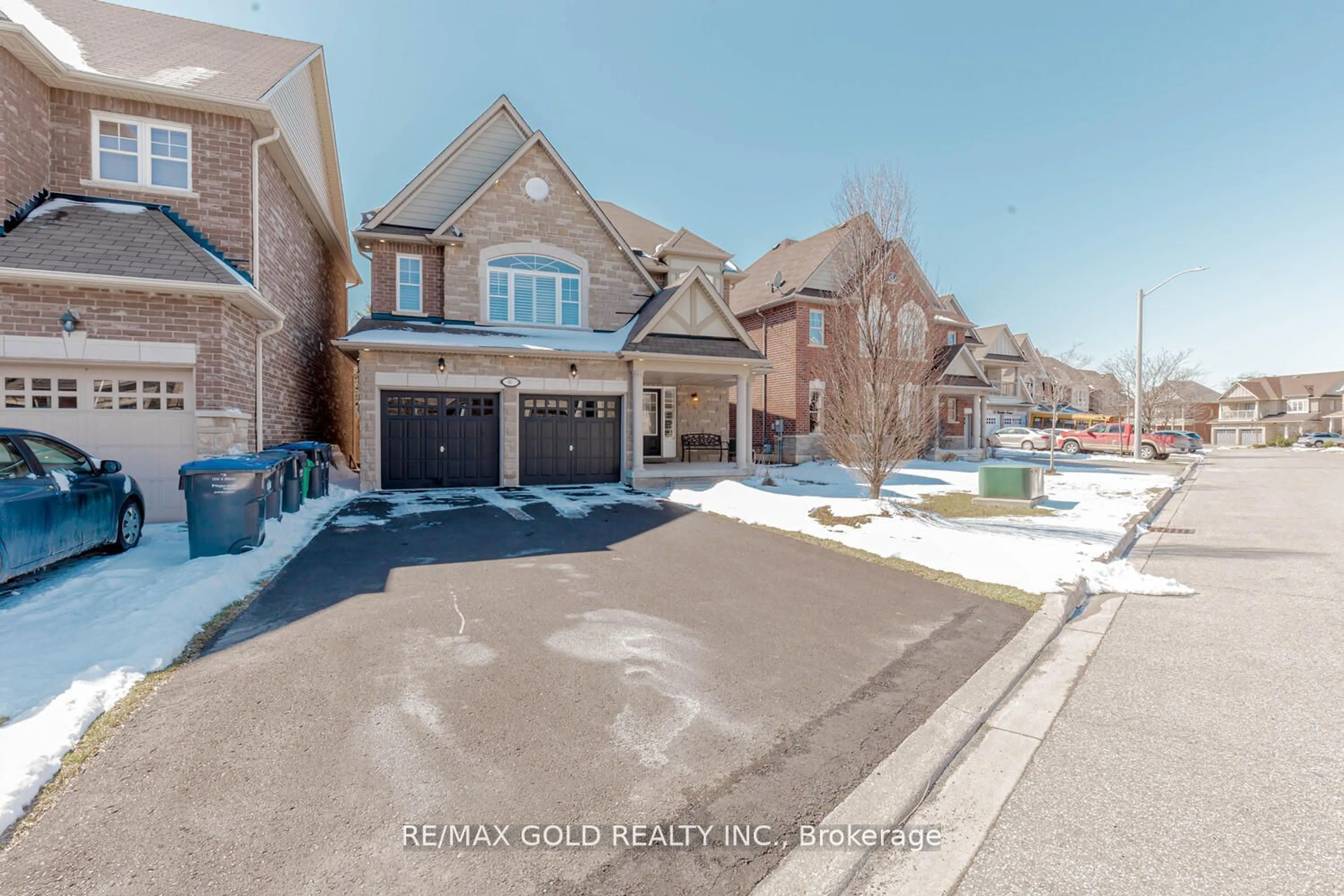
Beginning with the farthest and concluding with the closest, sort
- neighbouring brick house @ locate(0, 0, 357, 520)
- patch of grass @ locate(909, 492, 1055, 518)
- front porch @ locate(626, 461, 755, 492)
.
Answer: front porch @ locate(626, 461, 755, 492)
patch of grass @ locate(909, 492, 1055, 518)
neighbouring brick house @ locate(0, 0, 357, 520)

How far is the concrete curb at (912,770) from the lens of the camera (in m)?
2.40

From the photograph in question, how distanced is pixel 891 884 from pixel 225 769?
3247mm

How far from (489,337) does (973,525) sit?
11.9m

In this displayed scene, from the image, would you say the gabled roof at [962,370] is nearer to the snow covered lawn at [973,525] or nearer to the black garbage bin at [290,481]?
the snow covered lawn at [973,525]

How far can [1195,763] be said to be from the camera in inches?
126

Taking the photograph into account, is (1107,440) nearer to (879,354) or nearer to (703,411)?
(703,411)

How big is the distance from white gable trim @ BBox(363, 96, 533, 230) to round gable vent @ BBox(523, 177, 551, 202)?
3.67 feet

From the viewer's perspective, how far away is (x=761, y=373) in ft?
59.3

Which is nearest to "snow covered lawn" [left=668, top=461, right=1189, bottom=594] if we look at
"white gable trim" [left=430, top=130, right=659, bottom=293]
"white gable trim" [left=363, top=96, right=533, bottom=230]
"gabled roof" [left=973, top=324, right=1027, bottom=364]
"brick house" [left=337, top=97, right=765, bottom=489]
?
"brick house" [left=337, top=97, right=765, bottom=489]

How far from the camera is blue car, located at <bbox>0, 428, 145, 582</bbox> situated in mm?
5582

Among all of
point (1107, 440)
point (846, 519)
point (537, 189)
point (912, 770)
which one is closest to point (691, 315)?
point (537, 189)

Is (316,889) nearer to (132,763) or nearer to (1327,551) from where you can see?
(132,763)

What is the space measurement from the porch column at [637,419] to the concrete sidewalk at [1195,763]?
37.2 ft

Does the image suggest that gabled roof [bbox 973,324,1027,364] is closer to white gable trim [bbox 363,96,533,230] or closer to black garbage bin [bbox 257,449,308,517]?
white gable trim [bbox 363,96,533,230]
